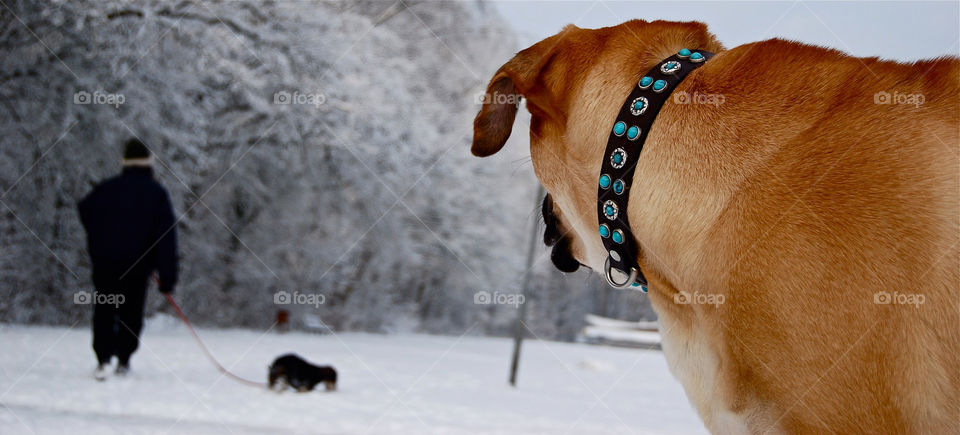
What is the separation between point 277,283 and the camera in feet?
43.0

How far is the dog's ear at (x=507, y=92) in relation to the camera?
5.01ft

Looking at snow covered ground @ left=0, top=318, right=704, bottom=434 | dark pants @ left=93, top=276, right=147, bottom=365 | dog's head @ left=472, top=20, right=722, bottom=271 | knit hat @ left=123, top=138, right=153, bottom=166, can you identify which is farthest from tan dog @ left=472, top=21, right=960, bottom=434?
knit hat @ left=123, top=138, right=153, bottom=166

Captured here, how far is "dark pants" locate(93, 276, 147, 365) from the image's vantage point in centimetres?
519

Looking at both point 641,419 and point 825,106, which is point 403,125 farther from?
point 825,106

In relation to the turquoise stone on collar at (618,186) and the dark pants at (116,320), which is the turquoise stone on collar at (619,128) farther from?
the dark pants at (116,320)

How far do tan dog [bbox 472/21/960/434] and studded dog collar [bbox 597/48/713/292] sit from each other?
0.07 feet

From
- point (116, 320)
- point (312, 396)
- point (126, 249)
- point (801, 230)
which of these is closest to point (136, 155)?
point (126, 249)

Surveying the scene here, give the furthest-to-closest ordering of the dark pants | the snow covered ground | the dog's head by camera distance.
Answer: the dark pants, the snow covered ground, the dog's head

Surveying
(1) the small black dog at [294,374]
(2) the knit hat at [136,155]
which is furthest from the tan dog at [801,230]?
(2) the knit hat at [136,155]

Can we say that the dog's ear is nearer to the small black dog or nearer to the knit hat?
the small black dog

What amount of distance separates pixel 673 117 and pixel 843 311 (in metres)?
0.47

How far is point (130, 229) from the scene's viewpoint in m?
5.50

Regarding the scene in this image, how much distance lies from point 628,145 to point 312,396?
14.2 ft

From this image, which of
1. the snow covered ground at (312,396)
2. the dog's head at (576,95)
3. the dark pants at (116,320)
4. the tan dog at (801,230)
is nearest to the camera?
the tan dog at (801,230)
